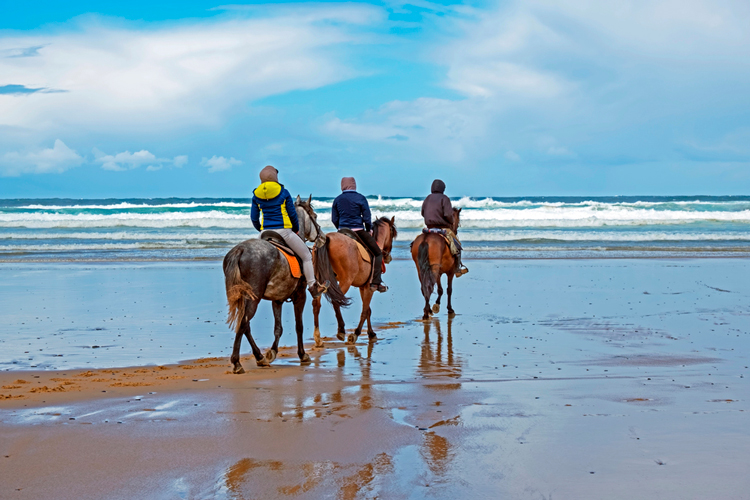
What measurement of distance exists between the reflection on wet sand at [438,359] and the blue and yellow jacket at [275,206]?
2.23 meters

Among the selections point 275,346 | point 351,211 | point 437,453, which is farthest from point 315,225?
point 437,453

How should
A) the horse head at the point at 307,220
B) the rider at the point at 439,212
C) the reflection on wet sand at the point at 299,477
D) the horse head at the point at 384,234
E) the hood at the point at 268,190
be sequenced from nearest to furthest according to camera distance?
the reflection on wet sand at the point at 299,477 < the hood at the point at 268,190 < the horse head at the point at 307,220 < the horse head at the point at 384,234 < the rider at the point at 439,212

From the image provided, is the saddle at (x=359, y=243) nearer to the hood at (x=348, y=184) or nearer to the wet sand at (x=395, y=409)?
the hood at (x=348, y=184)

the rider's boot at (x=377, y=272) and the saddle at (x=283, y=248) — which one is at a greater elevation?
the saddle at (x=283, y=248)

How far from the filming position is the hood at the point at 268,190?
24.5 feet

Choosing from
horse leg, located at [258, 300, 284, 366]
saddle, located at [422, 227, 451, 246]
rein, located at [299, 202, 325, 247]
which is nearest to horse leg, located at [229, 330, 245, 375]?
horse leg, located at [258, 300, 284, 366]

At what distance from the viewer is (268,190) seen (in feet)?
24.6

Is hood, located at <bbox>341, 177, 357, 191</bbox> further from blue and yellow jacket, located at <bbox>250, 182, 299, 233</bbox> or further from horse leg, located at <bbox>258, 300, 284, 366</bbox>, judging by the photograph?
horse leg, located at <bbox>258, 300, 284, 366</bbox>

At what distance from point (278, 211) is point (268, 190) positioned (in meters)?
0.28

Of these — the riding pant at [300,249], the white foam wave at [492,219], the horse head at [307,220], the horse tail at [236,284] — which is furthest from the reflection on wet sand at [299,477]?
the white foam wave at [492,219]

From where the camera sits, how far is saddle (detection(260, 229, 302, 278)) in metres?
7.55

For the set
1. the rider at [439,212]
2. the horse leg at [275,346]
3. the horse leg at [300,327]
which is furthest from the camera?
the rider at [439,212]

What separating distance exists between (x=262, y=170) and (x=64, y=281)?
10.3 meters

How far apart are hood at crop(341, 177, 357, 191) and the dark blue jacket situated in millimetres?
80
